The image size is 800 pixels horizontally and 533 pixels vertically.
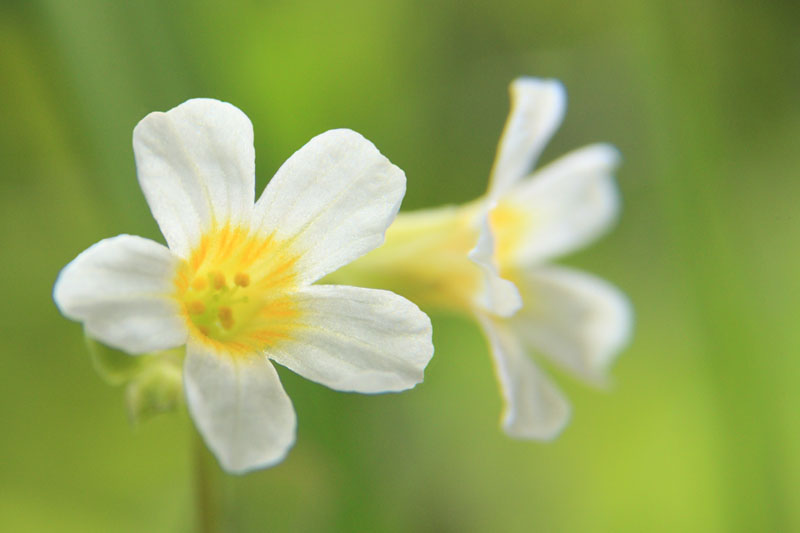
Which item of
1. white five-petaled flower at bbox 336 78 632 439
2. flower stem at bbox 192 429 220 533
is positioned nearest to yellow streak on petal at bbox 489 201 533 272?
white five-petaled flower at bbox 336 78 632 439

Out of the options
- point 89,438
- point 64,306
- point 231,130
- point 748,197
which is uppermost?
point 231,130

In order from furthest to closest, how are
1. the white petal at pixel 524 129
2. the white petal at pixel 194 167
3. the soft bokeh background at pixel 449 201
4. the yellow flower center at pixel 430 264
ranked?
1. the soft bokeh background at pixel 449 201
2. the yellow flower center at pixel 430 264
3. the white petal at pixel 524 129
4. the white petal at pixel 194 167

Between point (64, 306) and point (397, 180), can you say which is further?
point (397, 180)

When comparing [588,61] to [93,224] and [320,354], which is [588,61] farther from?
[320,354]

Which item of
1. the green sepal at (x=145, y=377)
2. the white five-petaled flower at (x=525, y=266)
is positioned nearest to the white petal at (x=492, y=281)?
the white five-petaled flower at (x=525, y=266)

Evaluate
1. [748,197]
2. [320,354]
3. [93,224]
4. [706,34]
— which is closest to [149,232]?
[93,224]

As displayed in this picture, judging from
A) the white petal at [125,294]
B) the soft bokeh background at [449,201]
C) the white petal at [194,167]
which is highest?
the white petal at [194,167]

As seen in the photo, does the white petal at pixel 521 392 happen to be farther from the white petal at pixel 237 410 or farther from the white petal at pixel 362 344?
the white petal at pixel 237 410

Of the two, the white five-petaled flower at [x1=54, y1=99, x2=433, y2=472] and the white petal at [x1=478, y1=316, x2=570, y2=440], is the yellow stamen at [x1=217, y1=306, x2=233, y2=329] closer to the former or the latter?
the white five-petaled flower at [x1=54, y1=99, x2=433, y2=472]
